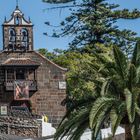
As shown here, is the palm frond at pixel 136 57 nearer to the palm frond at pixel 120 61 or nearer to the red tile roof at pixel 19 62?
the palm frond at pixel 120 61

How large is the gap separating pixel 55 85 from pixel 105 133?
2333 cm

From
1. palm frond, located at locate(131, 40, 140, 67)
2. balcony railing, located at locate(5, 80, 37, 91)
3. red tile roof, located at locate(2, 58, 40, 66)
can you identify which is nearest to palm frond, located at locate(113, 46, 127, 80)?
palm frond, located at locate(131, 40, 140, 67)

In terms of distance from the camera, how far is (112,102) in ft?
76.0

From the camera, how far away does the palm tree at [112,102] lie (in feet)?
73.9

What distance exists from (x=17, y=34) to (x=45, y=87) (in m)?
5.01

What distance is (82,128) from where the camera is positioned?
77.5 feet

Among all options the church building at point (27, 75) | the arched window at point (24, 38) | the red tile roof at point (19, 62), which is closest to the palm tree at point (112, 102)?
the church building at point (27, 75)

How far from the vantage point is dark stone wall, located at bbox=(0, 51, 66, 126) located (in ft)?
183

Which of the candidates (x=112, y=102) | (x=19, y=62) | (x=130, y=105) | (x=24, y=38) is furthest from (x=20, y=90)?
(x=130, y=105)

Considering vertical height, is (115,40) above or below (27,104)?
above

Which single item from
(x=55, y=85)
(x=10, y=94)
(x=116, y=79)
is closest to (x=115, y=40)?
(x=55, y=85)

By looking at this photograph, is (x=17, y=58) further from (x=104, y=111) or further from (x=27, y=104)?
(x=104, y=111)

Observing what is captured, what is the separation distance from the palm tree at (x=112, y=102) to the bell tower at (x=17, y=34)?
31672 mm

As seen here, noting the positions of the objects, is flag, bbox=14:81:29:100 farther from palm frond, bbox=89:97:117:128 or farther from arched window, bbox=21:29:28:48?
palm frond, bbox=89:97:117:128
